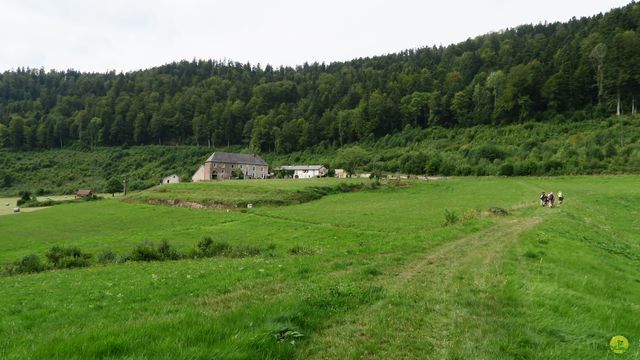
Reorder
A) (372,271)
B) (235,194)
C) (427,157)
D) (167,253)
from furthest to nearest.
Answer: (427,157), (235,194), (167,253), (372,271)

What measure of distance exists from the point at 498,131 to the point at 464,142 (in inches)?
462

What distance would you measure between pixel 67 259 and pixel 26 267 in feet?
7.75

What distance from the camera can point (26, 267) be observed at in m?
26.4

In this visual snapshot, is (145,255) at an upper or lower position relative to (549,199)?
lower

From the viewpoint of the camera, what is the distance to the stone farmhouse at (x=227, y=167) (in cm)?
12700

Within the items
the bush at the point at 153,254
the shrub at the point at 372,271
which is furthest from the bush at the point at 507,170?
the shrub at the point at 372,271

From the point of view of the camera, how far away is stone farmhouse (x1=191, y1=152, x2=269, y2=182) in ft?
417

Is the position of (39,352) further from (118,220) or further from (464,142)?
(464,142)

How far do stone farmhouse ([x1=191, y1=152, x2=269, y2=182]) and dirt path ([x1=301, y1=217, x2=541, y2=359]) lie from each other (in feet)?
382

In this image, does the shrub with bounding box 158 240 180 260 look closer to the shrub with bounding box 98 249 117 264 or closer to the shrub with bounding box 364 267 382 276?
the shrub with bounding box 98 249 117 264

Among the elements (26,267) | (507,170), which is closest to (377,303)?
(26,267)

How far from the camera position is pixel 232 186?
81.4 metres
